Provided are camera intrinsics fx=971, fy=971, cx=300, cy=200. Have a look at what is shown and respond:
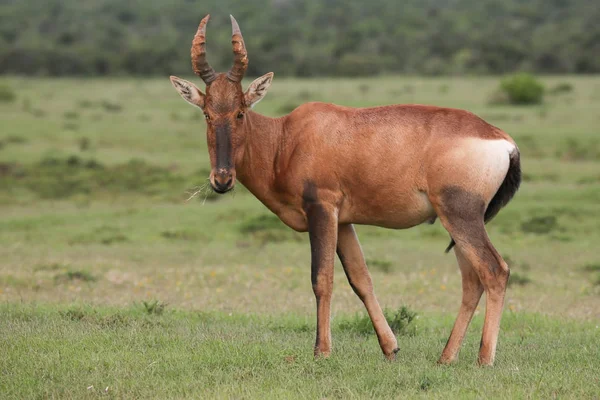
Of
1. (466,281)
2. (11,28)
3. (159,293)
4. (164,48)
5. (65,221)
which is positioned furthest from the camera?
(11,28)

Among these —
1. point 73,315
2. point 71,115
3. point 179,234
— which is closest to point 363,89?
point 71,115

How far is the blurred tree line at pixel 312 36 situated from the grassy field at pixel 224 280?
23535mm

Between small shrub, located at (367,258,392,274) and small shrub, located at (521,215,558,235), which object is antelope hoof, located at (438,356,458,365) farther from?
small shrub, located at (521,215,558,235)

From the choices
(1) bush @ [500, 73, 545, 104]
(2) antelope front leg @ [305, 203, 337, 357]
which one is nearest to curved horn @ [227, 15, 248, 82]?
(2) antelope front leg @ [305, 203, 337, 357]

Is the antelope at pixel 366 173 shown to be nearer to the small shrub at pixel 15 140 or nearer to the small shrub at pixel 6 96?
the small shrub at pixel 15 140

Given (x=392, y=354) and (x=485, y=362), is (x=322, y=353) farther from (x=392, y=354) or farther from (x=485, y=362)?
(x=485, y=362)

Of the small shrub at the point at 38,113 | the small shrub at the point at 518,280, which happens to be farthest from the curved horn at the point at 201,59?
the small shrub at the point at 38,113

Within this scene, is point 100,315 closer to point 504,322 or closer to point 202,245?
point 504,322

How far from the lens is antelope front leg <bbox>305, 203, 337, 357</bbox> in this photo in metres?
7.74

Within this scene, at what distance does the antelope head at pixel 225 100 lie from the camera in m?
7.66

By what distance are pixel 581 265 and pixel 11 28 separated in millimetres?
75907

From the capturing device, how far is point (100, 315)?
9.22m

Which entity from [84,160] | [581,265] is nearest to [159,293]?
[581,265]

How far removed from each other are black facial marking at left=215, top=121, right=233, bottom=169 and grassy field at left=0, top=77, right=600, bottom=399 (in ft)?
4.87
